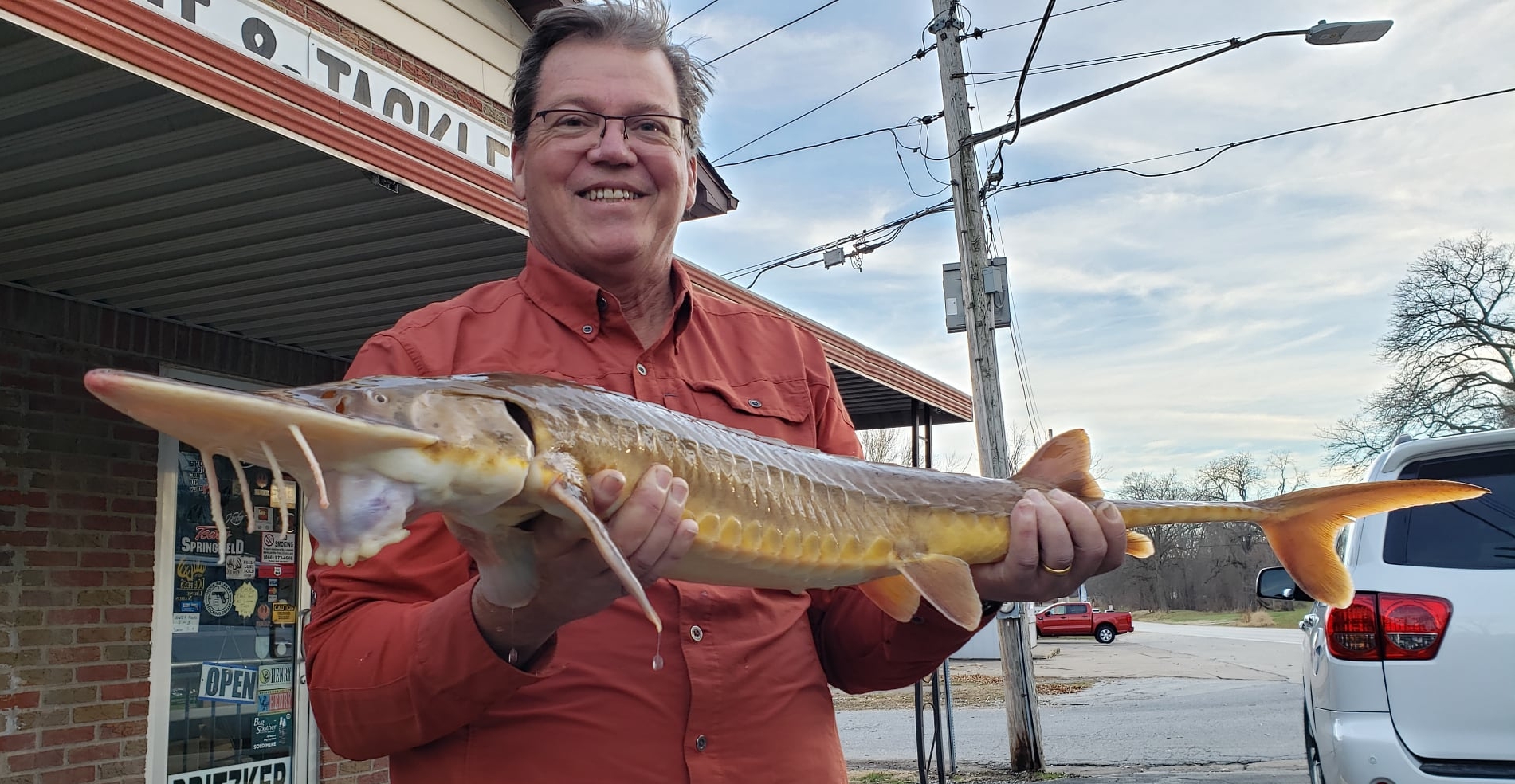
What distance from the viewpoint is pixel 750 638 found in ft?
6.81

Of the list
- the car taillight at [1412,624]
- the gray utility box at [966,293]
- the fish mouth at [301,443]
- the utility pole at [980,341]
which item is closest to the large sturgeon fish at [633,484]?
the fish mouth at [301,443]

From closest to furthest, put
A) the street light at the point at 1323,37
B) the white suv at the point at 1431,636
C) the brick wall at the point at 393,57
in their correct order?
1. the white suv at the point at 1431,636
2. the brick wall at the point at 393,57
3. the street light at the point at 1323,37

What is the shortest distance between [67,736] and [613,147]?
4847mm

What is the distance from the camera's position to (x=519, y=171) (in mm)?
2398

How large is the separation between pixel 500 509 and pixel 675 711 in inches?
24.2

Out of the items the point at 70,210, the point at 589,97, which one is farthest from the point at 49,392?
the point at 589,97

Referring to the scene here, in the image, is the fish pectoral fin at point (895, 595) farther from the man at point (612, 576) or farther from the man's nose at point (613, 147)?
the man's nose at point (613, 147)

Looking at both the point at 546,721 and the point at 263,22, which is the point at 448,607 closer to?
the point at 546,721

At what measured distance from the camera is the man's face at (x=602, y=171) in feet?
7.24

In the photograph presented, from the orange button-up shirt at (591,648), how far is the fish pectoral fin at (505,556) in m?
0.11

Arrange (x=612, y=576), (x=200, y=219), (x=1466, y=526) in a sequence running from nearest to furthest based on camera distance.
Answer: (x=612, y=576) < (x=1466, y=526) < (x=200, y=219)

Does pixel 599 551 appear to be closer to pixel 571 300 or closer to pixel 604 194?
pixel 571 300

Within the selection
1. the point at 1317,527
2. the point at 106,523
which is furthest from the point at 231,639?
the point at 1317,527

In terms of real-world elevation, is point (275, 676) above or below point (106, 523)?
below
